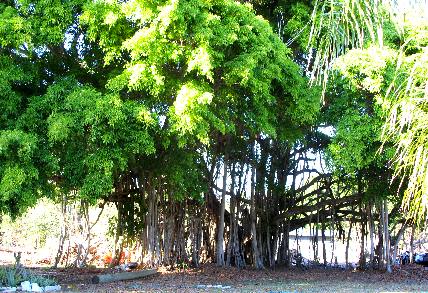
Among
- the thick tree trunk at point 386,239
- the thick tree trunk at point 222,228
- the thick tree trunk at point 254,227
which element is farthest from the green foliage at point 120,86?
the thick tree trunk at point 386,239

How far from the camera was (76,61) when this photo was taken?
9.89 m

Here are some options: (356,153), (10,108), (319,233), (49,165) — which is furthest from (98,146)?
(319,233)

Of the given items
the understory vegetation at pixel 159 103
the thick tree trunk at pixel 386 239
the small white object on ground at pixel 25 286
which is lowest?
the small white object on ground at pixel 25 286

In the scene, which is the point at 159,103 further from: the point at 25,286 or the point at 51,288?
the point at 25,286

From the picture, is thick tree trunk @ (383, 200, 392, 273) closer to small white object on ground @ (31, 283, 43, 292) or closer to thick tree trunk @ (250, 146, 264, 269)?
thick tree trunk @ (250, 146, 264, 269)

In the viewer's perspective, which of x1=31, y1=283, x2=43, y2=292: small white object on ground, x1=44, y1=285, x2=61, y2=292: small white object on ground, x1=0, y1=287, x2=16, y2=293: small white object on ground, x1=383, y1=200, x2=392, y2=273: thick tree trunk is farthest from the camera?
x1=383, y1=200, x2=392, y2=273: thick tree trunk

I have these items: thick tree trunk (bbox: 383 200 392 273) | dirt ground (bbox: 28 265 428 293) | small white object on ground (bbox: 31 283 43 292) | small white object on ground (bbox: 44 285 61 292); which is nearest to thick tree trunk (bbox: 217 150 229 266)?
dirt ground (bbox: 28 265 428 293)

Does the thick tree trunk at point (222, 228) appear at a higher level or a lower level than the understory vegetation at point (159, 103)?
lower

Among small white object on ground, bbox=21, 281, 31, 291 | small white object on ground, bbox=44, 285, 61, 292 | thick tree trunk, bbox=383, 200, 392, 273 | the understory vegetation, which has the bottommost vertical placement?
small white object on ground, bbox=44, 285, 61, 292

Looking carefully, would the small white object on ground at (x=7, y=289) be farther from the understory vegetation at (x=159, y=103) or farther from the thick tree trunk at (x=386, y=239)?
the thick tree trunk at (x=386, y=239)

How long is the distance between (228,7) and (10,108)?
392cm

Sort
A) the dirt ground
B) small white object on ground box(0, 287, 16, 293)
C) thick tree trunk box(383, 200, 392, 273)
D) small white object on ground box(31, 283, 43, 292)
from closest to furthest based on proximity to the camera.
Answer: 1. small white object on ground box(0, 287, 16, 293)
2. small white object on ground box(31, 283, 43, 292)
3. the dirt ground
4. thick tree trunk box(383, 200, 392, 273)

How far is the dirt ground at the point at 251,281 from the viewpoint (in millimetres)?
9000

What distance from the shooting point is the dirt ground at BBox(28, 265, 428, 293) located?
29.5 feet
